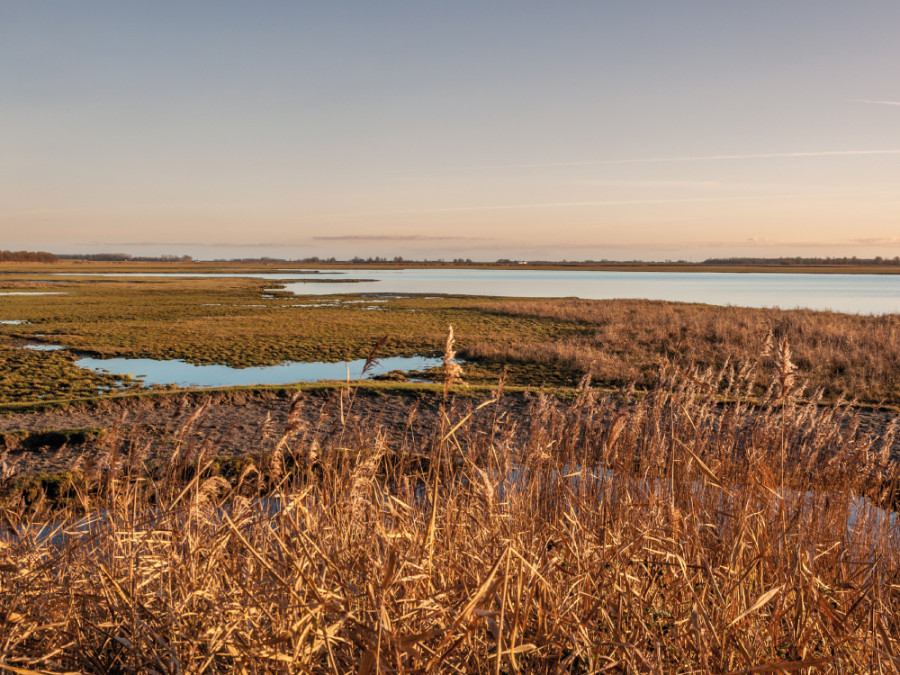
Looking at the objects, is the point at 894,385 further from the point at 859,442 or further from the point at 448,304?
the point at 448,304

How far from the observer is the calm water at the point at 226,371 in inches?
761

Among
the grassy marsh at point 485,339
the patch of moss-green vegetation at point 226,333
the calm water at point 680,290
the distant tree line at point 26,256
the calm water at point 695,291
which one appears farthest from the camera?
the distant tree line at point 26,256

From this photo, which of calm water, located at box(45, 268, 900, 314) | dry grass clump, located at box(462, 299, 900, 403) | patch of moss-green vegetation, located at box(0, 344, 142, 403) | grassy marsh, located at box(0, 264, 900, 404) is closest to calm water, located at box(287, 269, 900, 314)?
calm water, located at box(45, 268, 900, 314)

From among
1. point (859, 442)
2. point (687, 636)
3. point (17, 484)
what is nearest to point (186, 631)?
point (687, 636)

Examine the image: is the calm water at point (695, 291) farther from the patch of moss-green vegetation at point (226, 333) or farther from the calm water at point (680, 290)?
the patch of moss-green vegetation at point (226, 333)

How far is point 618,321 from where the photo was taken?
34281 millimetres

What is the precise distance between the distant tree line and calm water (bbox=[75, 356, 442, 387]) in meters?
185

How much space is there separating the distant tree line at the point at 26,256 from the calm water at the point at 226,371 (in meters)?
185

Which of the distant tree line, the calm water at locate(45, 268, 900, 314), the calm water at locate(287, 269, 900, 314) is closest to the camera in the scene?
the calm water at locate(287, 269, 900, 314)

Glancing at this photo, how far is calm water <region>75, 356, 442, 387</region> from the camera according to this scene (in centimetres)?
1933

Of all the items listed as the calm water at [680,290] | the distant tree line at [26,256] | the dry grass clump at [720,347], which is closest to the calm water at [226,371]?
the dry grass clump at [720,347]

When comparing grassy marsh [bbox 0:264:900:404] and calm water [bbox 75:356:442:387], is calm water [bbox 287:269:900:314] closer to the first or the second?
grassy marsh [bbox 0:264:900:404]

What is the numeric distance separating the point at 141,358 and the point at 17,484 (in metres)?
16.7

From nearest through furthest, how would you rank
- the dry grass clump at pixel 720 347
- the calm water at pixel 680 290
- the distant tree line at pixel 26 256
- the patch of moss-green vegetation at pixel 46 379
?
1. the patch of moss-green vegetation at pixel 46 379
2. the dry grass clump at pixel 720 347
3. the calm water at pixel 680 290
4. the distant tree line at pixel 26 256
